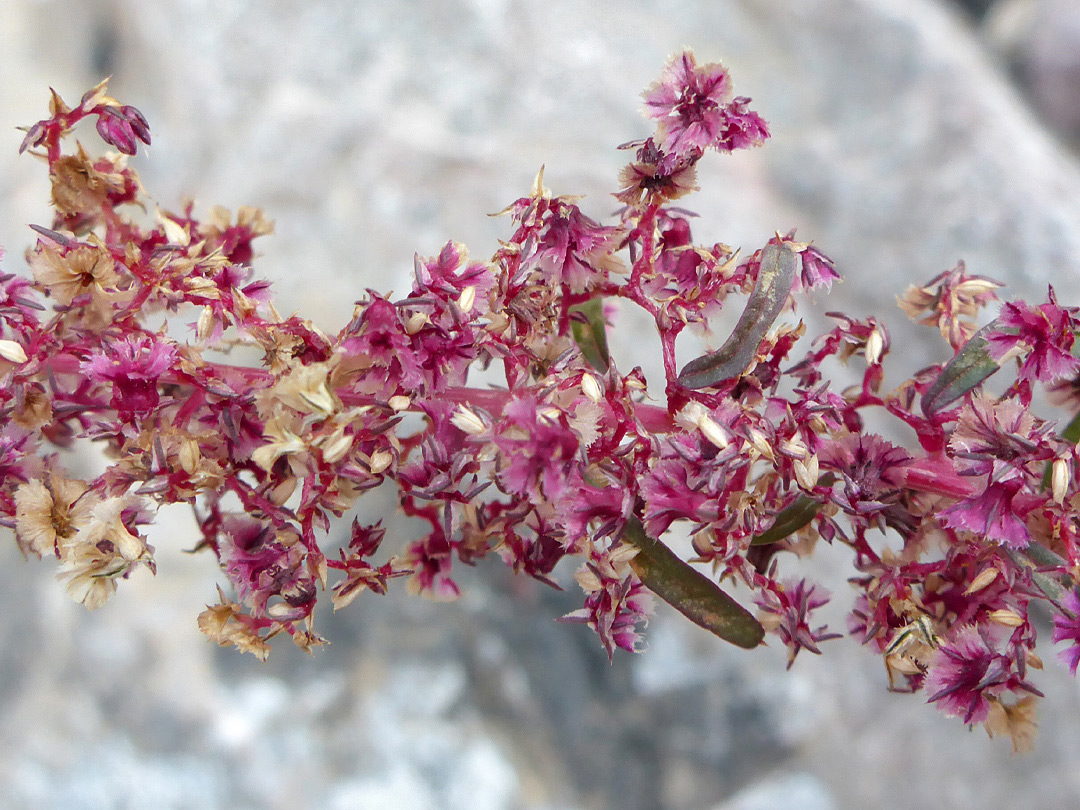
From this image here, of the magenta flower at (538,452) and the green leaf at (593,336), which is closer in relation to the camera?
the magenta flower at (538,452)

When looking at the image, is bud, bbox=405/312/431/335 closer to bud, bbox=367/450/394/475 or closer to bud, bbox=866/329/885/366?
bud, bbox=367/450/394/475

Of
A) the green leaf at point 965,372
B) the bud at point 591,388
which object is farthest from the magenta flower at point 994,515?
the bud at point 591,388

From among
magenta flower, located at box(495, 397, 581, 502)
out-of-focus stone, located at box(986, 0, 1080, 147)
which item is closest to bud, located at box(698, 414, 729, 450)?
magenta flower, located at box(495, 397, 581, 502)

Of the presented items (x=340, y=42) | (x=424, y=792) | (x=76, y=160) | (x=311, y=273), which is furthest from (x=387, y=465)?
(x=340, y=42)

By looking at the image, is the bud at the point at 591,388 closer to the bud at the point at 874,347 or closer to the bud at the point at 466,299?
the bud at the point at 466,299

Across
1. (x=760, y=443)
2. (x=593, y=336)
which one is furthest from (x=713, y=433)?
(x=593, y=336)

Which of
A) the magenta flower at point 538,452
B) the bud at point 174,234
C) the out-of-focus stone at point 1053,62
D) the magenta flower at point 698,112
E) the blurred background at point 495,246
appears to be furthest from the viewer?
the out-of-focus stone at point 1053,62

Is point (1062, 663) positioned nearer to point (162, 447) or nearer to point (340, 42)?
point (162, 447)

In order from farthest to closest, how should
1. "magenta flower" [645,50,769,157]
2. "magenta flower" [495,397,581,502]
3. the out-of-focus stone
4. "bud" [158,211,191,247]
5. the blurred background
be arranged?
the out-of-focus stone → the blurred background → "bud" [158,211,191,247] → "magenta flower" [645,50,769,157] → "magenta flower" [495,397,581,502]
